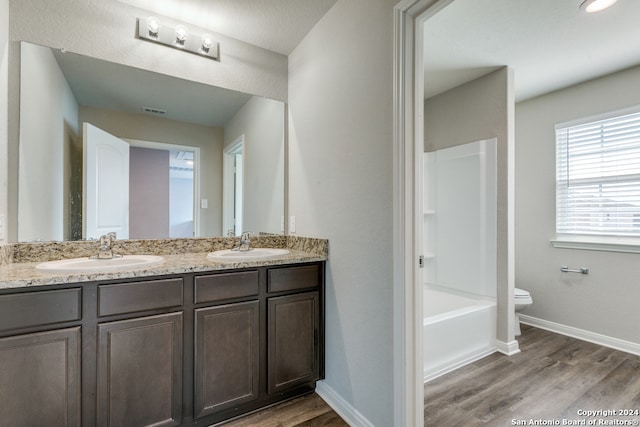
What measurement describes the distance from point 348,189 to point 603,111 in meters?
2.65

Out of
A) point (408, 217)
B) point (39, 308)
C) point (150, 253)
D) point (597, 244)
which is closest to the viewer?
point (39, 308)

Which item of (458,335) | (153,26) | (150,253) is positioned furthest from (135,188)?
(458,335)

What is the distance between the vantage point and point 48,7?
1.61 m

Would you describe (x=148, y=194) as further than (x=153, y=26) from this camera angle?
Yes

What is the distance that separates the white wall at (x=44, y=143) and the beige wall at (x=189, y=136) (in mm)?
113

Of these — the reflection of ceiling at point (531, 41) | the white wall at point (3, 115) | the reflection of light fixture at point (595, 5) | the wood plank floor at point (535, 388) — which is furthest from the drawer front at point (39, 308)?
the reflection of light fixture at point (595, 5)

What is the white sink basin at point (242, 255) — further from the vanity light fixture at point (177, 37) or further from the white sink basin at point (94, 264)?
the vanity light fixture at point (177, 37)

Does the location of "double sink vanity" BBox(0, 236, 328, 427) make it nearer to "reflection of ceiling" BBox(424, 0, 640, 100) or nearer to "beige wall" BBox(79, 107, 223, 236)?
"beige wall" BBox(79, 107, 223, 236)

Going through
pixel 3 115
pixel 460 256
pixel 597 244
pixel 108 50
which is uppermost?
pixel 108 50

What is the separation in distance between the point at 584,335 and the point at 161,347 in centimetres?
349

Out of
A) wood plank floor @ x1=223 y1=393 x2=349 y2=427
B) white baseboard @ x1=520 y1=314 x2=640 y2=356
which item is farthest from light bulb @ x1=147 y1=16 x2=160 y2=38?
white baseboard @ x1=520 y1=314 x2=640 y2=356

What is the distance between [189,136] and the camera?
6.91ft

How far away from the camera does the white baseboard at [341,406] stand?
1603 millimetres

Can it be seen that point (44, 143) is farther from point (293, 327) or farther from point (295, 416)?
point (295, 416)
